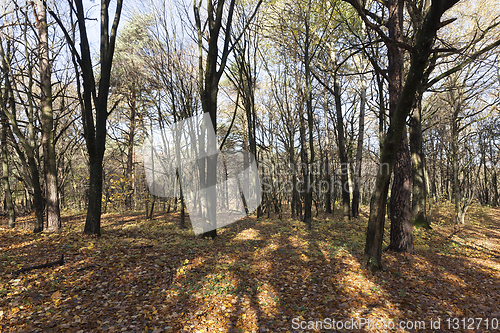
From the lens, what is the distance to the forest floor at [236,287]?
3336 millimetres

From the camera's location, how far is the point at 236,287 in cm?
443

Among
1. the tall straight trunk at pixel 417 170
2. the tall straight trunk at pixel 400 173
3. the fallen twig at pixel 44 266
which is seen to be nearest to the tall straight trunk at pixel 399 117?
the tall straight trunk at pixel 400 173

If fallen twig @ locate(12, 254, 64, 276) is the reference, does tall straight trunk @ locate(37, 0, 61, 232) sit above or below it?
above

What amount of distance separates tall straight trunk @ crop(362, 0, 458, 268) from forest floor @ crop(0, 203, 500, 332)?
2.36 ft

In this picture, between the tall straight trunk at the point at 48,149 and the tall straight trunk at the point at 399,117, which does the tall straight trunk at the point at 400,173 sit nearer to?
the tall straight trunk at the point at 399,117

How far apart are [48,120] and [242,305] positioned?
869 centimetres

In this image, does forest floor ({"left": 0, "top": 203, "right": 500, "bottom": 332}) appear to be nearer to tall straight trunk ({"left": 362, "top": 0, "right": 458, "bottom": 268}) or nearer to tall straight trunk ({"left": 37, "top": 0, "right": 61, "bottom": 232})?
tall straight trunk ({"left": 362, "top": 0, "right": 458, "bottom": 268})

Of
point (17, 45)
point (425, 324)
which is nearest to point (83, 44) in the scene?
point (17, 45)

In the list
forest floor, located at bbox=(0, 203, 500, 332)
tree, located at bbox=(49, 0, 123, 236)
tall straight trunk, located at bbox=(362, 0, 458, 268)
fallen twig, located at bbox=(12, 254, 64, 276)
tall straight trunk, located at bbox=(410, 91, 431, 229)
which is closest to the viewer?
forest floor, located at bbox=(0, 203, 500, 332)

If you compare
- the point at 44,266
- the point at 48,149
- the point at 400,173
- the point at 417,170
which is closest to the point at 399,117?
the point at 400,173

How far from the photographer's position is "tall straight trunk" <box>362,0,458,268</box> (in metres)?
3.67

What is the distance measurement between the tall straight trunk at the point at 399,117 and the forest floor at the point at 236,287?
72 centimetres

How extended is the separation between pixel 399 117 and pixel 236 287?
14.5 ft

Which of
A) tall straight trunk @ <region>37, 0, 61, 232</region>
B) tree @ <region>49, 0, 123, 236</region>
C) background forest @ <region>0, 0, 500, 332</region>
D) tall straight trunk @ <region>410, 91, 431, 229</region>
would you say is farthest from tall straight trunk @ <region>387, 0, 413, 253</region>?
tall straight trunk @ <region>37, 0, 61, 232</region>
